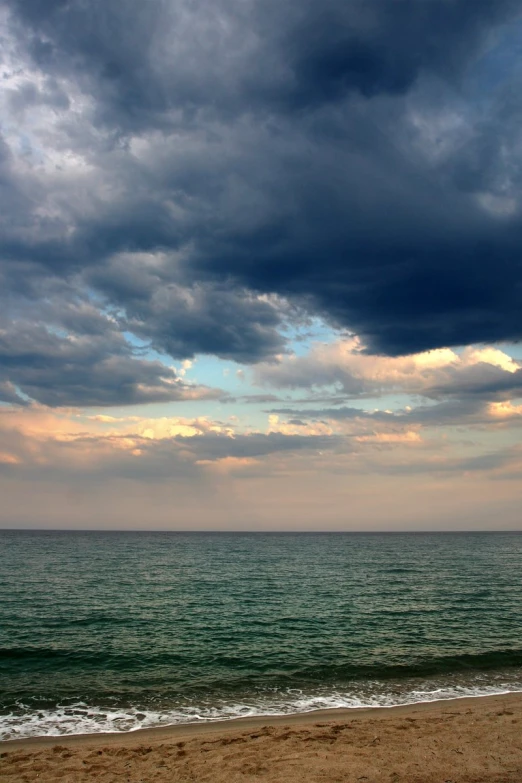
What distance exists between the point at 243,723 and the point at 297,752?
354cm

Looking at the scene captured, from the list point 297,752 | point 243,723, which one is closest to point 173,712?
point 243,723

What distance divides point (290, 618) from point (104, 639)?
12161 mm

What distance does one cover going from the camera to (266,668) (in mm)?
21391

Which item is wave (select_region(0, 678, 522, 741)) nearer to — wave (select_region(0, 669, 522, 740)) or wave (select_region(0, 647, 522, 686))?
wave (select_region(0, 669, 522, 740))

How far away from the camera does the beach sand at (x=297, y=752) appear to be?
1098 centimetres

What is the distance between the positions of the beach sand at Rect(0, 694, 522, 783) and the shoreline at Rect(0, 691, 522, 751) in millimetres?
55

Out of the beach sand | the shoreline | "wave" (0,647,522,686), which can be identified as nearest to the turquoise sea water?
"wave" (0,647,522,686)

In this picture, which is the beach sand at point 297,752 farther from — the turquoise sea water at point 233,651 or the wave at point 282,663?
the wave at point 282,663

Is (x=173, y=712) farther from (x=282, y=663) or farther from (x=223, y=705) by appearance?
(x=282, y=663)

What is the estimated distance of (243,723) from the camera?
15234mm

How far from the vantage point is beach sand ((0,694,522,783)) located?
432 inches

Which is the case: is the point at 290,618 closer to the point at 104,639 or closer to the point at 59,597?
the point at 104,639

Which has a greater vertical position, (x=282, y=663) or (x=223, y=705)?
(x=223, y=705)

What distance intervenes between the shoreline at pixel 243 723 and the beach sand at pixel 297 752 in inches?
2.2
